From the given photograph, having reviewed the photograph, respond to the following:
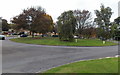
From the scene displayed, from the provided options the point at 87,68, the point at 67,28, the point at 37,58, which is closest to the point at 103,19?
the point at 67,28

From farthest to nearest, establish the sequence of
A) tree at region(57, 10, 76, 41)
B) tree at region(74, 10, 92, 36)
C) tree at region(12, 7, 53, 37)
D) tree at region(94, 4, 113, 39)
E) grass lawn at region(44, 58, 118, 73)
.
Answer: tree at region(74, 10, 92, 36)
tree at region(12, 7, 53, 37)
tree at region(94, 4, 113, 39)
tree at region(57, 10, 76, 41)
grass lawn at region(44, 58, 118, 73)

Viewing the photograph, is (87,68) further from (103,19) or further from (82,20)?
(82,20)

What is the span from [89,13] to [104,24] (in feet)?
50.4

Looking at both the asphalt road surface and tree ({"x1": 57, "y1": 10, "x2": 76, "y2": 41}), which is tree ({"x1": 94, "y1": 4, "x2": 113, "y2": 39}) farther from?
the asphalt road surface

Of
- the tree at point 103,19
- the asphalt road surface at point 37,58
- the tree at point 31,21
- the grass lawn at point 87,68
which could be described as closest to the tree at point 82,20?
the tree at point 103,19

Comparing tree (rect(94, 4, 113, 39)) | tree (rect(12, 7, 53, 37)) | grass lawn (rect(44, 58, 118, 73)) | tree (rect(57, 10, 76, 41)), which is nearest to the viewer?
grass lawn (rect(44, 58, 118, 73))

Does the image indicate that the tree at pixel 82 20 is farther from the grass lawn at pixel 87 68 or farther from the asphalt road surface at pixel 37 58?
the grass lawn at pixel 87 68

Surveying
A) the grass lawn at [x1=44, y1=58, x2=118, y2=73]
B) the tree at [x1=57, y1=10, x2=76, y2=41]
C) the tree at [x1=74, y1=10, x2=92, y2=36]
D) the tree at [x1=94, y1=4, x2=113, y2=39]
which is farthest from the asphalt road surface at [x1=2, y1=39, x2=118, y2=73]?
the tree at [x1=74, y1=10, x2=92, y2=36]

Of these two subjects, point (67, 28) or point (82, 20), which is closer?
point (67, 28)

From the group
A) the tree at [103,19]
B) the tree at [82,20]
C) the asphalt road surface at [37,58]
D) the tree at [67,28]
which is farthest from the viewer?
the tree at [82,20]

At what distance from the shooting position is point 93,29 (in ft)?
146

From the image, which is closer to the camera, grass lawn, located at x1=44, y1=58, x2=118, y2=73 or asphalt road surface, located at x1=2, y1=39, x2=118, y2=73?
grass lawn, located at x1=44, y1=58, x2=118, y2=73

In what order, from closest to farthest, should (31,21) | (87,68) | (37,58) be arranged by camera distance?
(87,68), (37,58), (31,21)

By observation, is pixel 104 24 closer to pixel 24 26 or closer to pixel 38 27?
pixel 38 27
